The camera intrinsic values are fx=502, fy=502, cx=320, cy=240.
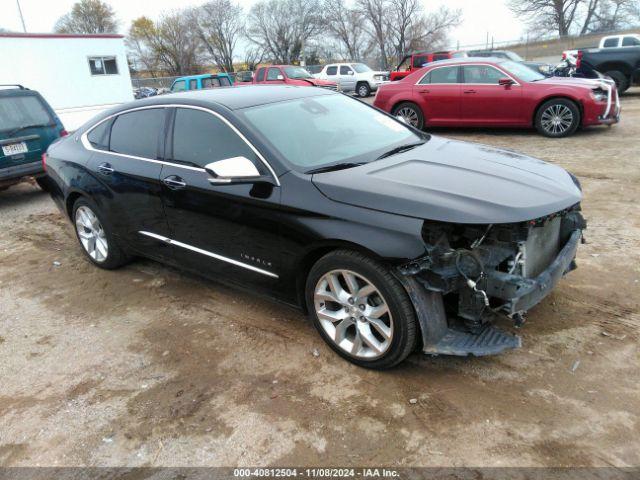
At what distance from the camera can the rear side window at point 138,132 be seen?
4.07m

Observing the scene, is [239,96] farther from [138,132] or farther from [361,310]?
[361,310]

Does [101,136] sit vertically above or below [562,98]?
above

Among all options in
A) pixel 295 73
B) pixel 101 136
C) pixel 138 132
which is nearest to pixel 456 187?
pixel 138 132

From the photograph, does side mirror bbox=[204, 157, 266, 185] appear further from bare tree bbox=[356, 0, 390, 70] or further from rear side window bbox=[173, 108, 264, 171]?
bare tree bbox=[356, 0, 390, 70]

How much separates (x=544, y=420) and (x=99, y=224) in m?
4.08

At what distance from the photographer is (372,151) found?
3.64 m

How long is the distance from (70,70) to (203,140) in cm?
1771

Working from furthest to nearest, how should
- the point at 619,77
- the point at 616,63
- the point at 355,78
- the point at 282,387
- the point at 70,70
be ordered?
the point at 355,78
the point at 70,70
the point at 619,77
the point at 616,63
the point at 282,387

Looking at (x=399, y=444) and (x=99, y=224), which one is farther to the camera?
(x=99, y=224)

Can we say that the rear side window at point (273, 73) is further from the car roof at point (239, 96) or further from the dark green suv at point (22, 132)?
the car roof at point (239, 96)

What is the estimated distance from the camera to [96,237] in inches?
193

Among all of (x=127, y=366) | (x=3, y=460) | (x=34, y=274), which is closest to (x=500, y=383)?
(x=127, y=366)

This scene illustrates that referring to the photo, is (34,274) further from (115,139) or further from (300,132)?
(300,132)

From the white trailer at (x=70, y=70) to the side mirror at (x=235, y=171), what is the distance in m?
14.1
